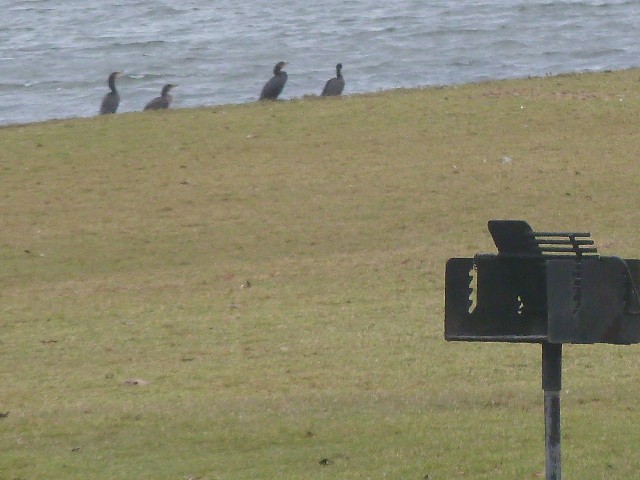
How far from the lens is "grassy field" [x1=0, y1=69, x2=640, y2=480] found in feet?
25.2

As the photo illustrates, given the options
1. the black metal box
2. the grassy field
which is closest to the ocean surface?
the grassy field

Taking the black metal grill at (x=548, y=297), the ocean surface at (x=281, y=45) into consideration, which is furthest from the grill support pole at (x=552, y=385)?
the ocean surface at (x=281, y=45)

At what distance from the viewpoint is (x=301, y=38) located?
41531 millimetres

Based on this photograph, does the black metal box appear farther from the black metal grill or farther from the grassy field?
the grassy field

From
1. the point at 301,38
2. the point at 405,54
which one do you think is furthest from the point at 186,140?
the point at 301,38

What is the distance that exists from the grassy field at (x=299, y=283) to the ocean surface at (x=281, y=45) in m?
11.4

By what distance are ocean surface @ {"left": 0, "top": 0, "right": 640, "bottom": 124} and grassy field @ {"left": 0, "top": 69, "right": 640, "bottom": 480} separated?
37.5 feet

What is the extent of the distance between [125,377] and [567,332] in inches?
231

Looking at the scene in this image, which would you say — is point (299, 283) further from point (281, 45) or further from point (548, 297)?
point (281, 45)

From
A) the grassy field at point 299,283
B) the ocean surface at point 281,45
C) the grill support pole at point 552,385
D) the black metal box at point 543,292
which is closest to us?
the black metal box at point 543,292

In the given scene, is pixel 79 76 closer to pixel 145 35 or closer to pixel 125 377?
pixel 145 35

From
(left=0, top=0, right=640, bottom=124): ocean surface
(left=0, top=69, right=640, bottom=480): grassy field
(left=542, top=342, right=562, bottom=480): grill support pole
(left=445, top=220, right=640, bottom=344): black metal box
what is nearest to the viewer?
(left=445, top=220, right=640, bottom=344): black metal box

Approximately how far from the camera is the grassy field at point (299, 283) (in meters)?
7.67

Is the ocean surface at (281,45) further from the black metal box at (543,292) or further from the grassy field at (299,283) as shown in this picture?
the black metal box at (543,292)
